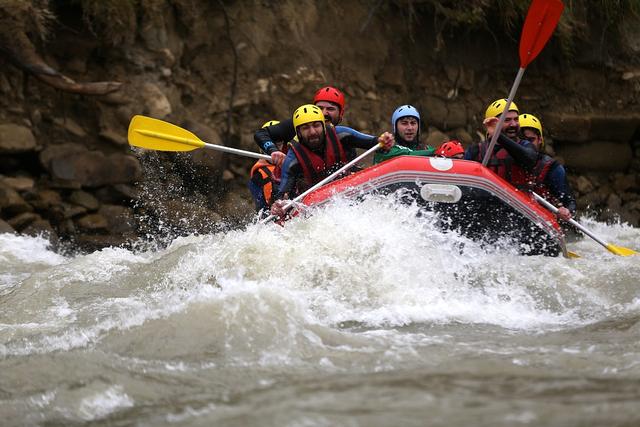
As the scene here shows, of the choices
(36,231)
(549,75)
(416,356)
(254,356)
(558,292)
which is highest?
(549,75)

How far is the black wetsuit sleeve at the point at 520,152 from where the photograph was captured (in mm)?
6469

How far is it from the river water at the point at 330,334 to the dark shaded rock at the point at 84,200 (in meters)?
2.29

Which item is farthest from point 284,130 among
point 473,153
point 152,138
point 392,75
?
point 392,75

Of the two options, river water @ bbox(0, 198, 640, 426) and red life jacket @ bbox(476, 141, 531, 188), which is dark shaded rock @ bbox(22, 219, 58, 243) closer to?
river water @ bbox(0, 198, 640, 426)

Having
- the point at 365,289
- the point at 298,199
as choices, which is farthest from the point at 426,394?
the point at 298,199

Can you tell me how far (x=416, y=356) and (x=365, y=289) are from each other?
1308 millimetres

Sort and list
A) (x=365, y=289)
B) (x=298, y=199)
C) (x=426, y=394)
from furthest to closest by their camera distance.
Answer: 1. (x=298, y=199)
2. (x=365, y=289)
3. (x=426, y=394)

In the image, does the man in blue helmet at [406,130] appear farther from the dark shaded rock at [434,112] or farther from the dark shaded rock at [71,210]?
the dark shaded rock at [434,112]

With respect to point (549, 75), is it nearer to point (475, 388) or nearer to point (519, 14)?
point (519, 14)

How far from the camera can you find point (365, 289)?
16.6 feet

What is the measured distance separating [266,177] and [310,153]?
1.26 meters

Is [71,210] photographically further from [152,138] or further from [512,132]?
[512,132]

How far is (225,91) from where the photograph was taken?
10.0 m

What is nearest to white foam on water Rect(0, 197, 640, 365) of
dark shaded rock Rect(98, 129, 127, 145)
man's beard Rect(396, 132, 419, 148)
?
man's beard Rect(396, 132, 419, 148)
